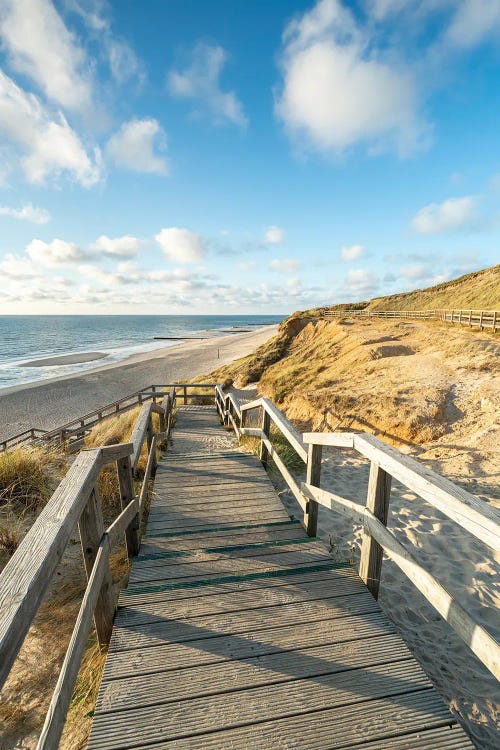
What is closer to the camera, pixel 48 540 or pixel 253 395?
pixel 48 540

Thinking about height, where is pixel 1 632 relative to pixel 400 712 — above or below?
above

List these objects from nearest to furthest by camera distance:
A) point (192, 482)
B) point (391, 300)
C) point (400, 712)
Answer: point (400, 712) < point (192, 482) < point (391, 300)

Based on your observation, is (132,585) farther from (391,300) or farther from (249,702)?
(391,300)

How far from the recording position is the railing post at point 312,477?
10.9 feet

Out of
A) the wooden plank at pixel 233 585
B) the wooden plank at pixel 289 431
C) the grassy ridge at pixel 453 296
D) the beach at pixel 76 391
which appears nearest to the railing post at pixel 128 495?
the wooden plank at pixel 233 585

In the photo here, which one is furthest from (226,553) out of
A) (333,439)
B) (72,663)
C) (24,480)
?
(24,480)

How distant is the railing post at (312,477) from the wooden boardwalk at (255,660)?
0.90ft

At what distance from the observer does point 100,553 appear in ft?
7.02

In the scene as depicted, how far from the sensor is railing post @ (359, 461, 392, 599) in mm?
2413

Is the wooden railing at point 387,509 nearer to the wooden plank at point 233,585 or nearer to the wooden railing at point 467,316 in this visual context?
the wooden plank at point 233,585

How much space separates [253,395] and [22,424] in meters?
16.0

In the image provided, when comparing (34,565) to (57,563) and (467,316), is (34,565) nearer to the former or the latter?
(57,563)

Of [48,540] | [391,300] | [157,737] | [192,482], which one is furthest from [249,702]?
[391,300]

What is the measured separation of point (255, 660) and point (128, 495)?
1610 mm
